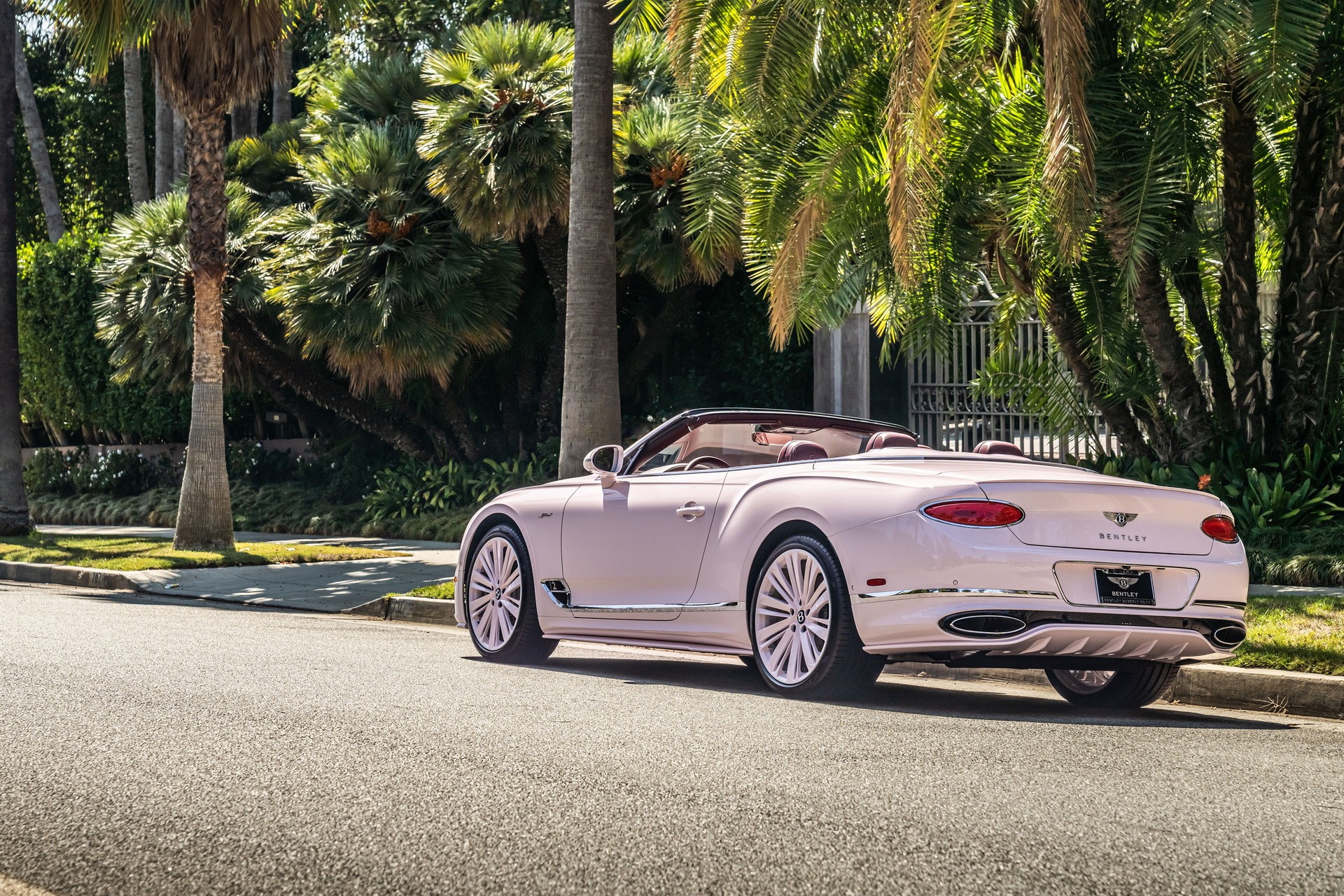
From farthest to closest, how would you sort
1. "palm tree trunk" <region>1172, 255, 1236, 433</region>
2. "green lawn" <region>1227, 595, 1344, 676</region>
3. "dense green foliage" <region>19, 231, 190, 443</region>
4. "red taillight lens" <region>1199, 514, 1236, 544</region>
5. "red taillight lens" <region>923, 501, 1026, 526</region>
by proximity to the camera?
"dense green foliage" <region>19, 231, 190, 443</region> < "palm tree trunk" <region>1172, 255, 1236, 433</region> < "green lawn" <region>1227, 595, 1344, 676</region> < "red taillight lens" <region>1199, 514, 1236, 544</region> < "red taillight lens" <region>923, 501, 1026, 526</region>

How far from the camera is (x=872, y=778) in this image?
17.5 ft

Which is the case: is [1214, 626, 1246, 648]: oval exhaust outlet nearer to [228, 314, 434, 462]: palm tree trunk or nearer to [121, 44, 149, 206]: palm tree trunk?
[228, 314, 434, 462]: palm tree trunk

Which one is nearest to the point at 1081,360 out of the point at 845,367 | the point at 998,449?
the point at 845,367

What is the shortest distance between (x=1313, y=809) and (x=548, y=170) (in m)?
13.8

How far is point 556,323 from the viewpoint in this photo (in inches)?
811

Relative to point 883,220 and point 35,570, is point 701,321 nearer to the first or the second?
point 883,220

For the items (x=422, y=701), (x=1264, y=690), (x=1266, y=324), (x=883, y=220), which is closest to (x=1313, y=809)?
(x=1264, y=690)

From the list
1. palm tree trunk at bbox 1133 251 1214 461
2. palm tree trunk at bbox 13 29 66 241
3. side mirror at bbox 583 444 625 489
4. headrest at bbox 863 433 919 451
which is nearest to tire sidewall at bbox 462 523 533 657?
side mirror at bbox 583 444 625 489

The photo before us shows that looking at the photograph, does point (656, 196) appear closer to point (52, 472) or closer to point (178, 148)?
point (178, 148)

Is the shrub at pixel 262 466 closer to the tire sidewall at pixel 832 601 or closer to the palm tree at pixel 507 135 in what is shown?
the palm tree at pixel 507 135

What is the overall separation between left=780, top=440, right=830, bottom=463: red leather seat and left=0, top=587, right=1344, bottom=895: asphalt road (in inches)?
48.6

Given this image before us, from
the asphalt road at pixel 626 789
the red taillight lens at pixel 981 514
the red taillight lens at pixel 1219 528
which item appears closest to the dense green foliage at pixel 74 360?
the asphalt road at pixel 626 789

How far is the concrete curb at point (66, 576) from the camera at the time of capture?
53.0ft

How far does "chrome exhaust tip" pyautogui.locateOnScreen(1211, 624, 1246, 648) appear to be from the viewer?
706cm
